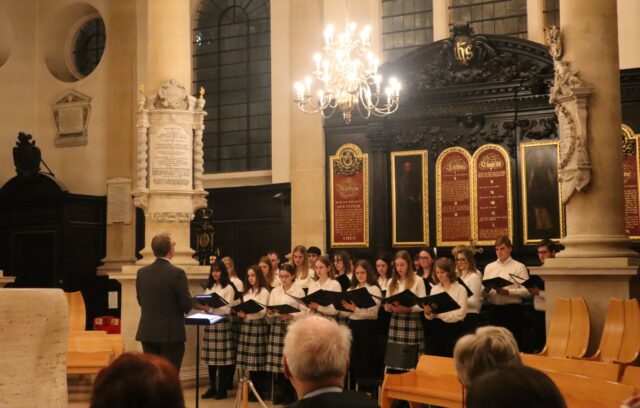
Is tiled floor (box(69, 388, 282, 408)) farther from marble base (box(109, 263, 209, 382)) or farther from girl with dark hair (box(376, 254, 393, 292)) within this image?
girl with dark hair (box(376, 254, 393, 292))

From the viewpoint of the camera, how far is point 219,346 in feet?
34.5

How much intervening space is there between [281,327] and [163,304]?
2573mm

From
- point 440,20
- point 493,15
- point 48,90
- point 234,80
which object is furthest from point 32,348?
point 48,90

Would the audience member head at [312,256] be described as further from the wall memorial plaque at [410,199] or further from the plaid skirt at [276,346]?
the wall memorial plaque at [410,199]

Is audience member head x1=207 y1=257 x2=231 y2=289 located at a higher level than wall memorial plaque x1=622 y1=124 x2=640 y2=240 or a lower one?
lower

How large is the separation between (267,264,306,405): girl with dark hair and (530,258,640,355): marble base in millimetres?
2868

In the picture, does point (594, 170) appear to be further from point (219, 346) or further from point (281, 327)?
point (219, 346)

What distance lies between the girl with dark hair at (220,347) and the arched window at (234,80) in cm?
612

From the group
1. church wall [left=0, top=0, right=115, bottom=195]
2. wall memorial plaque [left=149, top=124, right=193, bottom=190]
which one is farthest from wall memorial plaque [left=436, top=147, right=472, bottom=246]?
church wall [left=0, top=0, right=115, bottom=195]

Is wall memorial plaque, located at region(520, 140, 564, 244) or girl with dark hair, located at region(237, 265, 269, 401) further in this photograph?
wall memorial plaque, located at region(520, 140, 564, 244)

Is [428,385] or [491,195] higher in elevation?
[491,195]

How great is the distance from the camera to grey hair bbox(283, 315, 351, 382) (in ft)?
11.3

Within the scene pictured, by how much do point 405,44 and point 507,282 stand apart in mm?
7199

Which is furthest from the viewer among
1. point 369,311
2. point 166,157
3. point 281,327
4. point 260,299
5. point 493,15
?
point 493,15
